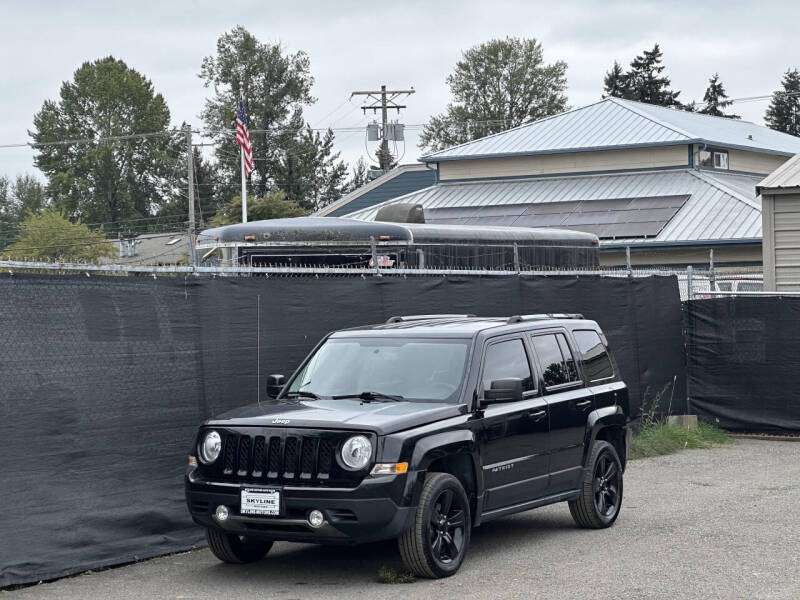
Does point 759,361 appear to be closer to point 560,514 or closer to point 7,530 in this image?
point 560,514

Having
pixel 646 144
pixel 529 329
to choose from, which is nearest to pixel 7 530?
pixel 529 329

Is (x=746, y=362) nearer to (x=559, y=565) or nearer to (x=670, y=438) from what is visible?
(x=670, y=438)

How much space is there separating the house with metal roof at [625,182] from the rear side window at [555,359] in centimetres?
2277

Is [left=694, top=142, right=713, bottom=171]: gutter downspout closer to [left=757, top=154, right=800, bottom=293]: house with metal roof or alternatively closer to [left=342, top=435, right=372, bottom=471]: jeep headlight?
[left=757, top=154, right=800, bottom=293]: house with metal roof

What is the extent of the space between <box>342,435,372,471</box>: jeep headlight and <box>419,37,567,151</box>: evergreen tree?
70.0 metres

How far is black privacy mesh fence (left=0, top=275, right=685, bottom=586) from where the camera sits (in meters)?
8.61

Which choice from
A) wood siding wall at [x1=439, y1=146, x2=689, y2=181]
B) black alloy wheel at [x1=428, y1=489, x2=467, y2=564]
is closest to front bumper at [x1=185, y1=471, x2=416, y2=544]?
black alloy wheel at [x1=428, y1=489, x2=467, y2=564]

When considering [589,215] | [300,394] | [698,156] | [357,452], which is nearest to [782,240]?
[300,394]

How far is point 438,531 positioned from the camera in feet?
28.2

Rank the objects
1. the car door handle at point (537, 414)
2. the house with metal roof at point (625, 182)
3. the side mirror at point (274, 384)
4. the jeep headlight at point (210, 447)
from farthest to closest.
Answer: the house with metal roof at point (625, 182)
the car door handle at point (537, 414)
the side mirror at point (274, 384)
the jeep headlight at point (210, 447)

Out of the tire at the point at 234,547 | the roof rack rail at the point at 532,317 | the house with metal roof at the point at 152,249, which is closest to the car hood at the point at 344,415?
the tire at the point at 234,547

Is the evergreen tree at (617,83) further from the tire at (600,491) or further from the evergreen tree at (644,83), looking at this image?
the tire at (600,491)

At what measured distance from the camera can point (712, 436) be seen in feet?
56.5

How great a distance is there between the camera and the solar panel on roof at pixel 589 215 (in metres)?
34.8
